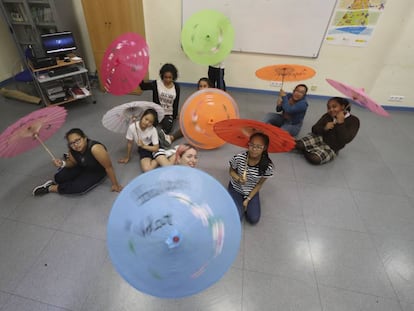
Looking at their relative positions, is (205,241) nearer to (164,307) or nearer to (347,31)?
(164,307)

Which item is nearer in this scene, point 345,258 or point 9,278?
point 9,278

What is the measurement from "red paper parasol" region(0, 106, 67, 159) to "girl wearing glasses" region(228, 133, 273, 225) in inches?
55.5

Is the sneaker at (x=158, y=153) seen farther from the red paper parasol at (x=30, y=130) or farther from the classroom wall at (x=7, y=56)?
the classroom wall at (x=7, y=56)

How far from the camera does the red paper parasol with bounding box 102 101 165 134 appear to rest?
2039 millimetres

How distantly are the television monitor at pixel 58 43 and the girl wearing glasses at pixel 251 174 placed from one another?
3.08 metres

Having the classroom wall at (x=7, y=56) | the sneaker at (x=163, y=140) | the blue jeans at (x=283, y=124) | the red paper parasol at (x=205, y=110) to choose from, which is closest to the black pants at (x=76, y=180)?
the sneaker at (x=163, y=140)

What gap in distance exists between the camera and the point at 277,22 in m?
3.47

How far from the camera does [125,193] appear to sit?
76 centimetres

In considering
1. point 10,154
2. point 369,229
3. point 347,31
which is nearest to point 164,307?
point 10,154

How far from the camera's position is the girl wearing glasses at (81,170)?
6.12 ft

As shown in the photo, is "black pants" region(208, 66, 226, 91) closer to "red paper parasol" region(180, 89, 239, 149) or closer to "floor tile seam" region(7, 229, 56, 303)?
"red paper parasol" region(180, 89, 239, 149)

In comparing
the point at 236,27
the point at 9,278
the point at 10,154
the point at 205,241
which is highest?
the point at 236,27

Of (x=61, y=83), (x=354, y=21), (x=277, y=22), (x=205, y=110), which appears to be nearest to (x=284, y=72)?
(x=205, y=110)

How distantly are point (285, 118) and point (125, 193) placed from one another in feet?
9.11
